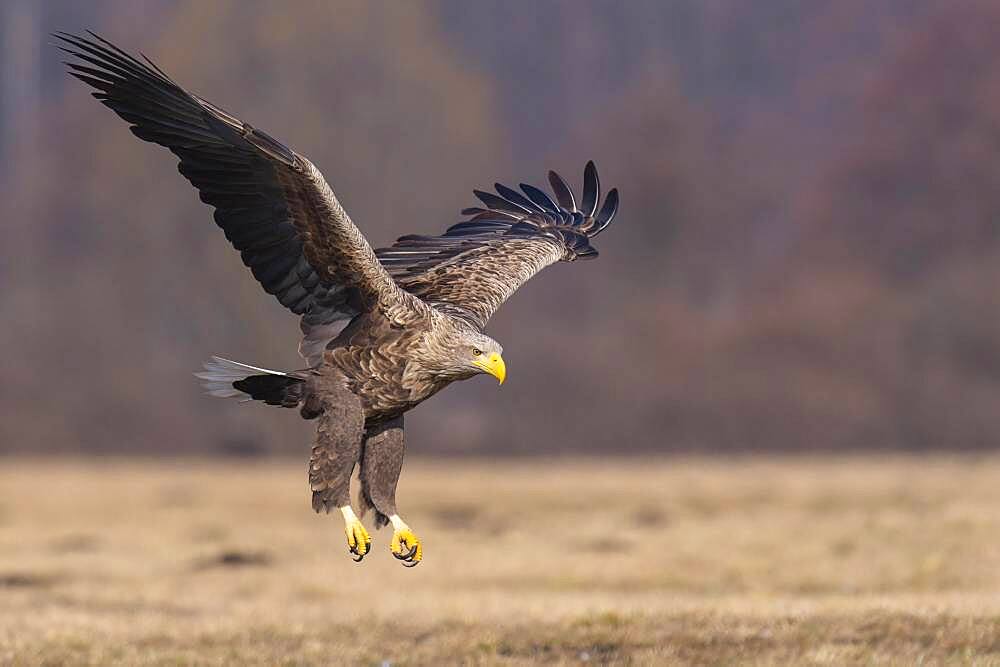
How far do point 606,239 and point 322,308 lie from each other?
120ft

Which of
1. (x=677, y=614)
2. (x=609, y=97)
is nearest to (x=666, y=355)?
(x=609, y=97)

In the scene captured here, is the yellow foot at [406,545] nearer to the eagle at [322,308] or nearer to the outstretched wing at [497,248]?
the eagle at [322,308]

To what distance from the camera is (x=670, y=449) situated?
35031 millimetres

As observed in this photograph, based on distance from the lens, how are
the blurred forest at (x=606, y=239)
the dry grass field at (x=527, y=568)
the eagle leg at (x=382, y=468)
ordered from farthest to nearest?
the blurred forest at (x=606, y=239)
the dry grass field at (x=527, y=568)
the eagle leg at (x=382, y=468)

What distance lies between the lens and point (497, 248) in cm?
1119

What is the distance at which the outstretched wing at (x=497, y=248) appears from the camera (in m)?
10.4

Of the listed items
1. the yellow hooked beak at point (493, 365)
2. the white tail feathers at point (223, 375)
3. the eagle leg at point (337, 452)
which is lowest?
the eagle leg at point (337, 452)

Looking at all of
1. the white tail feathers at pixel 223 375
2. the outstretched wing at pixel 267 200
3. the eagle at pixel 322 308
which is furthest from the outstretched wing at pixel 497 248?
the white tail feathers at pixel 223 375

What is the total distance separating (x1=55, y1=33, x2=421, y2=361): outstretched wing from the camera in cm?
908

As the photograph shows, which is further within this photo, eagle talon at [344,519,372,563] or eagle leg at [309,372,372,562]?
eagle leg at [309,372,372,562]

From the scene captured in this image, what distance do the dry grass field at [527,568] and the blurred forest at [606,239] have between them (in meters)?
6.91

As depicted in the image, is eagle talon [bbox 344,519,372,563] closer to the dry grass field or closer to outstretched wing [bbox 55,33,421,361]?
outstretched wing [bbox 55,33,421,361]


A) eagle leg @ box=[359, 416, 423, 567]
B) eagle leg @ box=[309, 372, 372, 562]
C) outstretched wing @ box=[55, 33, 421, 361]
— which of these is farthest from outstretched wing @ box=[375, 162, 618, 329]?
eagle leg @ box=[309, 372, 372, 562]

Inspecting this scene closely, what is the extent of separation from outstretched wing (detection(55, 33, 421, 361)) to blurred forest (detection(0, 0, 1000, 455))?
961 inches
